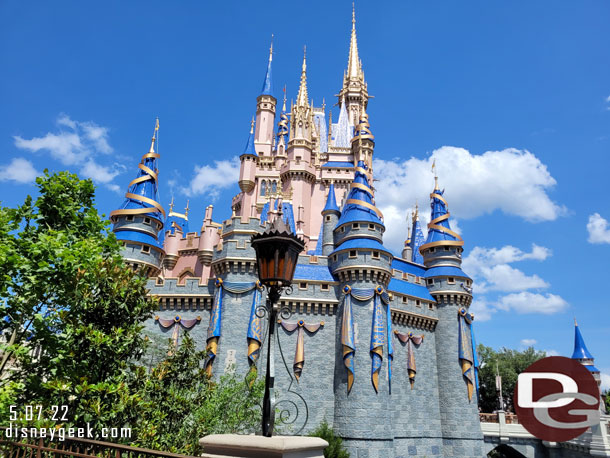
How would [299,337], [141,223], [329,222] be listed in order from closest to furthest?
[299,337] → [141,223] → [329,222]

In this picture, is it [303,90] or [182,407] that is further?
[303,90]

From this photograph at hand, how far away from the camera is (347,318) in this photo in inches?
1033

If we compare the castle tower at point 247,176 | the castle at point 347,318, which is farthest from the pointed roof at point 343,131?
the castle at point 347,318

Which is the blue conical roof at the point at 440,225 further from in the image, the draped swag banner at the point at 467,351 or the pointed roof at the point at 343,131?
the pointed roof at the point at 343,131

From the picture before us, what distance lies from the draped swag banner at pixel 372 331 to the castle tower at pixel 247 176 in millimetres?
17517

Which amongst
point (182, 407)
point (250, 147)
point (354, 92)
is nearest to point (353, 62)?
point (354, 92)

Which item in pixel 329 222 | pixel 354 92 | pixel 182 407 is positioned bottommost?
pixel 182 407

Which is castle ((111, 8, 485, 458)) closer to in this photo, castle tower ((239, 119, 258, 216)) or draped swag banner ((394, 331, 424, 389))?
draped swag banner ((394, 331, 424, 389))

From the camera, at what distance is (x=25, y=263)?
14180 millimetres

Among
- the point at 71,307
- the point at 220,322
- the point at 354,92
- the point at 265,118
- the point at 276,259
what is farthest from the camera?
the point at 354,92

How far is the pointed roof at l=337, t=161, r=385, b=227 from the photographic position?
29.5 metres

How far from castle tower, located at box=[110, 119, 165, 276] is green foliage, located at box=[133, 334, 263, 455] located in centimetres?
1102

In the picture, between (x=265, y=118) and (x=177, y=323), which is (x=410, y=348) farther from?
(x=265, y=118)

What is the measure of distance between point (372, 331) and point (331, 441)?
626 centimetres
